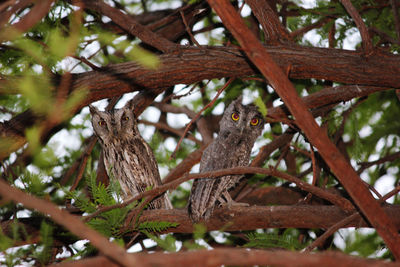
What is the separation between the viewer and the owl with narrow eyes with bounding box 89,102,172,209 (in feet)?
13.2

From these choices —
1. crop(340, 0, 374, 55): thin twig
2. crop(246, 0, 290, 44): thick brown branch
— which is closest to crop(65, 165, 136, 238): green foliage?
crop(246, 0, 290, 44): thick brown branch

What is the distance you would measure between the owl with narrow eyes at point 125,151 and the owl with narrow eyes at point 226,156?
581 mm

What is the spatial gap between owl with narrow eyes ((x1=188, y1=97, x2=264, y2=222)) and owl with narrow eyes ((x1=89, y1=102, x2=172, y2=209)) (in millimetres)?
581

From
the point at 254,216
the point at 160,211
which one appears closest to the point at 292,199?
the point at 254,216

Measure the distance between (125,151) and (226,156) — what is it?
1.00m

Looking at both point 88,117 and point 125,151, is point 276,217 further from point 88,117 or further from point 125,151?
point 88,117

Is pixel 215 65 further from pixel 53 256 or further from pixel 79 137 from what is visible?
pixel 79 137

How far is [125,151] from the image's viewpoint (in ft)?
13.5

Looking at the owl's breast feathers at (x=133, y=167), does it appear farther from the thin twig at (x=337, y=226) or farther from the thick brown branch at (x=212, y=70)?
the thin twig at (x=337, y=226)

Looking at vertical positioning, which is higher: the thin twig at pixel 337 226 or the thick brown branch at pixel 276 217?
the thick brown branch at pixel 276 217

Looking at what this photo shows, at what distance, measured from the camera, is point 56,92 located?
270cm

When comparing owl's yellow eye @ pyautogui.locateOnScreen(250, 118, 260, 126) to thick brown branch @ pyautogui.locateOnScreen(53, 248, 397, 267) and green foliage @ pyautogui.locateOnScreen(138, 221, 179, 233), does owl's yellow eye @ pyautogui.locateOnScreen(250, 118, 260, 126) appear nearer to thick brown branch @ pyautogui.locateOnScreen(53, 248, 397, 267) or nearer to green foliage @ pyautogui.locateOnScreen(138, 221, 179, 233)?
green foliage @ pyautogui.locateOnScreen(138, 221, 179, 233)

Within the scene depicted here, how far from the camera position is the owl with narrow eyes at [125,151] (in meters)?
4.03

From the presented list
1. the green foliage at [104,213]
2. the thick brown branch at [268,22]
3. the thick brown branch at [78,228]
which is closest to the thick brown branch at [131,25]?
the thick brown branch at [268,22]
